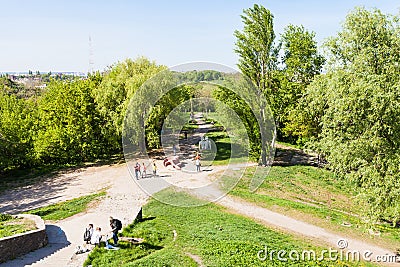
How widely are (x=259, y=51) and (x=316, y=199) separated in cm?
1399

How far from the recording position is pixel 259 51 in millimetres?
31312

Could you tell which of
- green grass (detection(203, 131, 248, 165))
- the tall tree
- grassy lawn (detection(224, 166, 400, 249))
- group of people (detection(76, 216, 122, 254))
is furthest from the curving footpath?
the tall tree

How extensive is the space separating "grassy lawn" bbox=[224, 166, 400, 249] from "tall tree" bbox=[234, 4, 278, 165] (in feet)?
15.2

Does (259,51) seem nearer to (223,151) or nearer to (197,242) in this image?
(223,151)

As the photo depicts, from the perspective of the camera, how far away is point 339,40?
1880cm

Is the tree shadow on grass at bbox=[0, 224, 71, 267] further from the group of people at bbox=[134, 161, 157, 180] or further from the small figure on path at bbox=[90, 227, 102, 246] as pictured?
the group of people at bbox=[134, 161, 157, 180]

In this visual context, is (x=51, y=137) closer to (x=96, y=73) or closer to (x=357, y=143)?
(x=96, y=73)

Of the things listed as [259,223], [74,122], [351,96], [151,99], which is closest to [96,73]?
[74,122]

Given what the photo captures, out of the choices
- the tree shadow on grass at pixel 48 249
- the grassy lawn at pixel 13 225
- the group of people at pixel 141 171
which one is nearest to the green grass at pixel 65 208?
the tree shadow on grass at pixel 48 249

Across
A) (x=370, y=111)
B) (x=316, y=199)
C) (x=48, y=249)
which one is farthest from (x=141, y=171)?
(x=370, y=111)

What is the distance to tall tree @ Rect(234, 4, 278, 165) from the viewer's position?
100ft

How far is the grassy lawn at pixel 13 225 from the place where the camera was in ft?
48.1

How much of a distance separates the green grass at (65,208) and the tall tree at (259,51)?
16.6 meters

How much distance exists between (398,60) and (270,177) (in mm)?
14239
